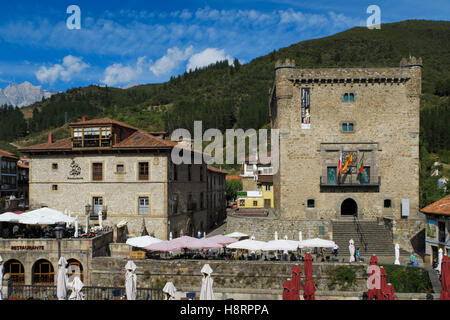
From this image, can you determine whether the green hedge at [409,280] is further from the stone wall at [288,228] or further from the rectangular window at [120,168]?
the rectangular window at [120,168]

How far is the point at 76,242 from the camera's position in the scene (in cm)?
2783

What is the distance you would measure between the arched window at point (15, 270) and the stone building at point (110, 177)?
7527 mm

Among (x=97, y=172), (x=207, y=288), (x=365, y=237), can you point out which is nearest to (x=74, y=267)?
Answer: (x=97, y=172)

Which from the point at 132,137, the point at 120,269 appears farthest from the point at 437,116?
the point at 120,269

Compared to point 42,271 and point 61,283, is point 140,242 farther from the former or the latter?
point 61,283

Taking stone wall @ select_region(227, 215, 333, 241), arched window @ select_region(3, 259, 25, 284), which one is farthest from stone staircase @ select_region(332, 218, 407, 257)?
arched window @ select_region(3, 259, 25, 284)

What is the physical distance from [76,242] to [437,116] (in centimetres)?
12167

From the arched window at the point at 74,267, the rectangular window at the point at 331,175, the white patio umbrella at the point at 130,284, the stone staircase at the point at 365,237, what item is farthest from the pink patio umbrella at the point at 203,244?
the rectangular window at the point at 331,175

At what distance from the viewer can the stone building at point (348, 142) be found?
37.5 meters

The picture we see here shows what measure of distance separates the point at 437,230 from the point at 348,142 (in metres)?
11.3

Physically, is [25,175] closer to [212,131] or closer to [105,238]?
[105,238]

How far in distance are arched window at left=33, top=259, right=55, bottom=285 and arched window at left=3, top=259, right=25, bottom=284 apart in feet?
3.02

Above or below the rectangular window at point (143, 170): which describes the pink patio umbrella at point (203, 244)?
below

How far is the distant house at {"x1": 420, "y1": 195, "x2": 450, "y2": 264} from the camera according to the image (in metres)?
29.3
